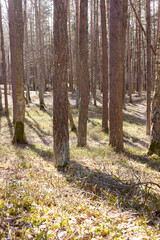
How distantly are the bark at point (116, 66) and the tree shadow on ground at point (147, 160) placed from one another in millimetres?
759

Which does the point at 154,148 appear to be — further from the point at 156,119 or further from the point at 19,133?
the point at 19,133

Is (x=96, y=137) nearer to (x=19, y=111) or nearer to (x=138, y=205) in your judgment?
(x=19, y=111)

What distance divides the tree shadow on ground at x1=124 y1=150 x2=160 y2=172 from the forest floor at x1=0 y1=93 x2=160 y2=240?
3 cm

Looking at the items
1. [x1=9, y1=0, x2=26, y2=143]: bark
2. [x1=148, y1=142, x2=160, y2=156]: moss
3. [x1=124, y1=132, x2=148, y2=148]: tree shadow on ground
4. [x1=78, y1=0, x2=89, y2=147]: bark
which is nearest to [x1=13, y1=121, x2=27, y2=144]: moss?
[x1=9, y1=0, x2=26, y2=143]: bark

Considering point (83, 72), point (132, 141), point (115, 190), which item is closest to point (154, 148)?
point (132, 141)

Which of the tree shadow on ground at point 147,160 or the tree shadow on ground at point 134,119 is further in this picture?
the tree shadow on ground at point 134,119

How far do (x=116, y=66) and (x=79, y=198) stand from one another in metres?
5.55

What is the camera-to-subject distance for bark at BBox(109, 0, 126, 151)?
820 cm

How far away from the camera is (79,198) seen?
4273 mm

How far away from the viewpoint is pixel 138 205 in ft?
13.7

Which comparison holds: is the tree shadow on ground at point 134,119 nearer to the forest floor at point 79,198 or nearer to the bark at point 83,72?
the bark at point 83,72

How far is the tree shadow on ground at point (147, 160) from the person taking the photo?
705cm

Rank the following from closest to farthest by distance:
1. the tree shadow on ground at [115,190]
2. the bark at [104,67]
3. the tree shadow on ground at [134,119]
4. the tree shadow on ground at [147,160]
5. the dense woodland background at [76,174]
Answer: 1. the dense woodland background at [76,174]
2. the tree shadow on ground at [115,190]
3. the tree shadow on ground at [147,160]
4. the bark at [104,67]
5. the tree shadow on ground at [134,119]

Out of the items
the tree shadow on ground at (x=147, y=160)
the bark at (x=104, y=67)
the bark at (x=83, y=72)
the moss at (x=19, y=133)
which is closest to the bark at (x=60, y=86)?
the tree shadow on ground at (x=147, y=160)
